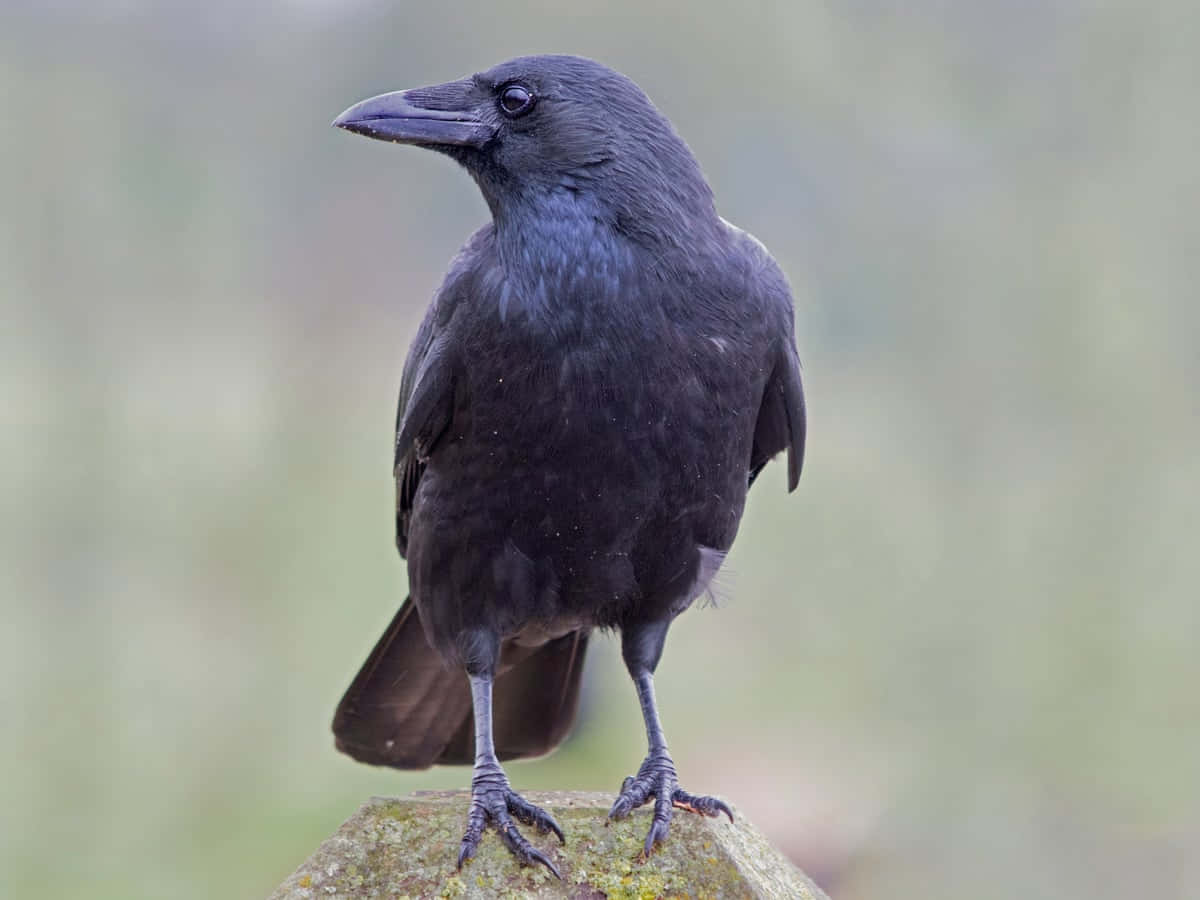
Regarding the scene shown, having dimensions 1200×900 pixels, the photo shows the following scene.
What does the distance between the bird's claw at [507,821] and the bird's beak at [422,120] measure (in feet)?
4.97

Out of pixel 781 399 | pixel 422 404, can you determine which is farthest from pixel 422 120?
pixel 781 399

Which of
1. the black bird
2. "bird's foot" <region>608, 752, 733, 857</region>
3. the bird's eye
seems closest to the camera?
"bird's foot" <region>608, 752, 733, 857</region>

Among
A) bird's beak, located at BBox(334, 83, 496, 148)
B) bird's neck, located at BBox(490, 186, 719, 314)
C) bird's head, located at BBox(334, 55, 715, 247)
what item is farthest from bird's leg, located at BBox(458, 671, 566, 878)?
bird's beak, located at BBox(334, 83, 496, 148)

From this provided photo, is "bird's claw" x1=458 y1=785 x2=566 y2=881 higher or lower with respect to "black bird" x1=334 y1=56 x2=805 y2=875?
lower

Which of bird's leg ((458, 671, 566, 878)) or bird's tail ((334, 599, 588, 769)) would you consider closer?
bird's leg ((458, 671, 566, 878))

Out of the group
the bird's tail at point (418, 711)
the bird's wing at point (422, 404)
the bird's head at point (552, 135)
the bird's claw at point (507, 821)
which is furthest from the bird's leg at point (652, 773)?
the bird's head at point (552, 135)

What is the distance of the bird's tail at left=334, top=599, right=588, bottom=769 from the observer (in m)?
4.33

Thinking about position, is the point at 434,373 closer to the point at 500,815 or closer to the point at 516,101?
the point at 516,101

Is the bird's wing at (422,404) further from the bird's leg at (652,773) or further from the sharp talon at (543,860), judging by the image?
the sharp talon at (543,860)

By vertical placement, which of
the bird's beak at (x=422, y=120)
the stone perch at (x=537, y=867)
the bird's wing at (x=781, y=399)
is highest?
the bird's beak at (x=422, y=120)

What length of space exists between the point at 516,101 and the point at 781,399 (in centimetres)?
108

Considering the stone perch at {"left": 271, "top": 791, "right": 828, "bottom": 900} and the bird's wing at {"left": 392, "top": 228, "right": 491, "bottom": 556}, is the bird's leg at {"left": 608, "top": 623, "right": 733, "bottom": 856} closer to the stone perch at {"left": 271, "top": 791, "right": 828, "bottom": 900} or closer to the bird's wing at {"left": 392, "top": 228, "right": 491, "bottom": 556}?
the stone perch at {"left": 271, "top": 791, "right": 828, "bottom": 900}

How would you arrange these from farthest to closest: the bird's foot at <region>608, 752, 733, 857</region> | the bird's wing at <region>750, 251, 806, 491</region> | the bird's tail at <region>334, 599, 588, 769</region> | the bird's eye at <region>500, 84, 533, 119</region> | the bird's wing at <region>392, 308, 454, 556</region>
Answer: the bird's tail at <region>334, 599, 588, 769</region>, the bird's wing at <region>750, 251, 806, 491</region>, the bird's wing at <region>392, 308, 454, 556</region>, the bird's eye at <region>500, 84, 533, 119</region>, the bird's foot at <region>608, 752, 733, 857</region>

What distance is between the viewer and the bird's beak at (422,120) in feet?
11.8
